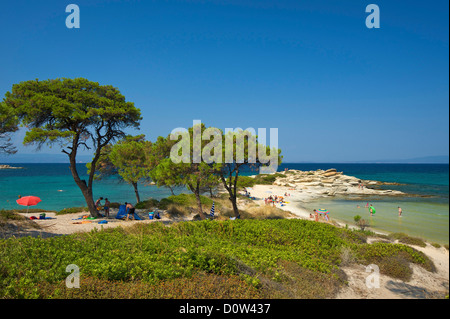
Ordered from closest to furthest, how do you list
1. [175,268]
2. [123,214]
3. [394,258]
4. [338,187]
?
[175,268]
[394,258]
[123,214]
[338,187]

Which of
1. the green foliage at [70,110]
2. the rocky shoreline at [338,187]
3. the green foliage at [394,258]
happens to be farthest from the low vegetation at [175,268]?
the rocky shoreline at [338,187]

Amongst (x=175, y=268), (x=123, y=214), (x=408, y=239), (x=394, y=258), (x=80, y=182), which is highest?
(x=80, y=182)

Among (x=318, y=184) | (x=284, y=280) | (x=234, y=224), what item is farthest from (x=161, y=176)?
(x=318, y=184)

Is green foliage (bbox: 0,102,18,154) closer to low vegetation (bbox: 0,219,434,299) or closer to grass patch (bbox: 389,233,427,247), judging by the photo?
low vegetation (bbox: 0,219,434,299)

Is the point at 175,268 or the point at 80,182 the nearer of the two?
the point at 175,268

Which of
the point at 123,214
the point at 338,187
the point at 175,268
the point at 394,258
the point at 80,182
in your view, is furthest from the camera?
the point at 338,187

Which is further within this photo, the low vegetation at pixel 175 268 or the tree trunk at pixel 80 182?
the tree trunk at pixel 80 182

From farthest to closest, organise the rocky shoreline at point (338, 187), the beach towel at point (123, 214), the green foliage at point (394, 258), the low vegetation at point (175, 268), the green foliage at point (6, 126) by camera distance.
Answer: the rocky shoreline at point (338, 187), the beach towel at point (123, 214), the green foliage at point (6, 126), the green foliage at point (394, 258), the low vegetation at point (175, 268)

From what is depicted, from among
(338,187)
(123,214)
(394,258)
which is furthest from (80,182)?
(338,187)

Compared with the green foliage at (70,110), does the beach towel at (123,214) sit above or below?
below

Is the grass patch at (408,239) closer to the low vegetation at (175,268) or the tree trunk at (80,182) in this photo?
the low vegetation at (175,268)

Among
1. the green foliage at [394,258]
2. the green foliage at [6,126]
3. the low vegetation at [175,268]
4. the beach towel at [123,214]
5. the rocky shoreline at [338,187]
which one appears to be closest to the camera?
the low vegetation at [175,268]

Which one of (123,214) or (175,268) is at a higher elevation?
(175,268)

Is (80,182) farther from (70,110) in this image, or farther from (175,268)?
(175,268)
